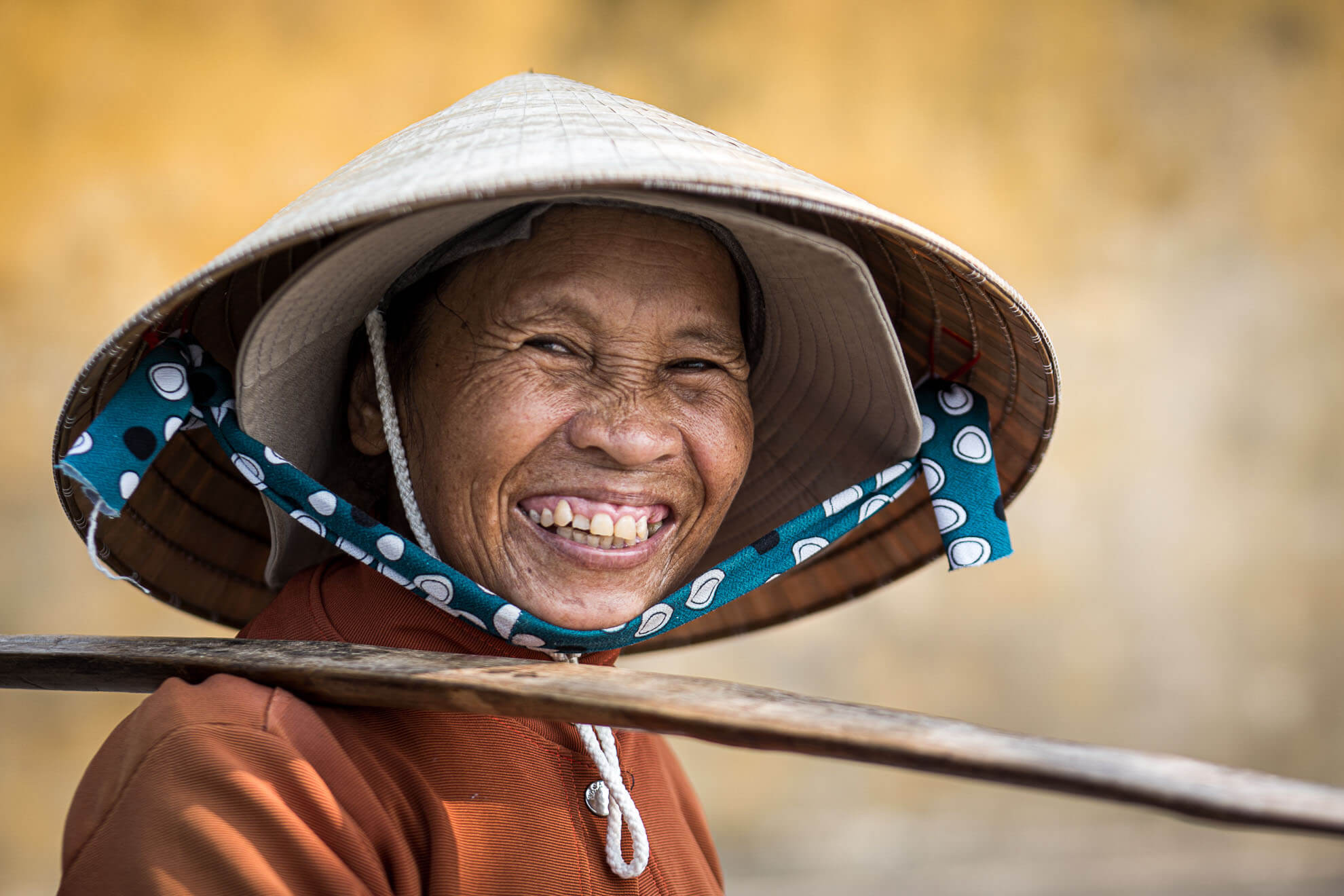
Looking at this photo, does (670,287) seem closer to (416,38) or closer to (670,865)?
(670,865)

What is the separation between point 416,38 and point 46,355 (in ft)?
4.30

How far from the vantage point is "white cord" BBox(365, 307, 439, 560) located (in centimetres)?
130

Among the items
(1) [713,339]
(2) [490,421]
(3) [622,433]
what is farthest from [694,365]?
(2) [490,421]

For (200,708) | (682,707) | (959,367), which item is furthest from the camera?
(959,367)

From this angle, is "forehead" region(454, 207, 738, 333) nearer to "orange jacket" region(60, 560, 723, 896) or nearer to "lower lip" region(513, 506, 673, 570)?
"lower lip" region(513, 506, 673, 570)

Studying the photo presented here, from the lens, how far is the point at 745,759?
11.1ft

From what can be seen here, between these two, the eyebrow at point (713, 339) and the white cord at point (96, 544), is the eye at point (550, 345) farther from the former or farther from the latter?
the white cord at point (96, 544)

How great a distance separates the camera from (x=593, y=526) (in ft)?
4.15

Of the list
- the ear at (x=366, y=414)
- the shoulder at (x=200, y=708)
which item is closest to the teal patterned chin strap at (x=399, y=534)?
the ear at (x=366, y=414)

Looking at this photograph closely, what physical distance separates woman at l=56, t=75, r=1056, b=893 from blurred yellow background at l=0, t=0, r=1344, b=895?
5.86 feet

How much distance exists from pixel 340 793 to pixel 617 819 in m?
0.30

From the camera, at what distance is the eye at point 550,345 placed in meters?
1.27

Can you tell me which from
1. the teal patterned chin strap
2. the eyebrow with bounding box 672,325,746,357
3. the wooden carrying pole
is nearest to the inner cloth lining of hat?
the teal patterned chin strap

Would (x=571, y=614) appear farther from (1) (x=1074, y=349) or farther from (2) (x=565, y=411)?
(1) (x=1074, y=349)
